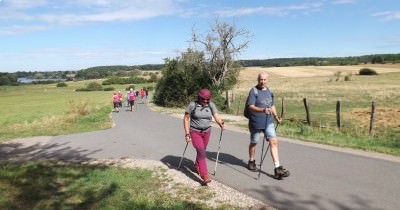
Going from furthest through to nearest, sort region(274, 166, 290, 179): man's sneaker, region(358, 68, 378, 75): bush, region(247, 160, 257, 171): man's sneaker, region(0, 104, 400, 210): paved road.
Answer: region(358, 68, 378, 75): bush < region(247, 160, 257, 171): man's sneaker < region(274, 166, 290, 179): man's sneaker < region(0, 104, 400, 210): paved road

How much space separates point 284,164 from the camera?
9805mm

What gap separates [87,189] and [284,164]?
4.32 meters

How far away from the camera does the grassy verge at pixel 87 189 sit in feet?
23.4

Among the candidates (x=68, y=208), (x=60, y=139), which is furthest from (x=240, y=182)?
(x=60, y=139)

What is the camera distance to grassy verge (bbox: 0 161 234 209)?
23.4ft

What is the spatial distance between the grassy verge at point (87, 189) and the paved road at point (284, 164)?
1265 mm

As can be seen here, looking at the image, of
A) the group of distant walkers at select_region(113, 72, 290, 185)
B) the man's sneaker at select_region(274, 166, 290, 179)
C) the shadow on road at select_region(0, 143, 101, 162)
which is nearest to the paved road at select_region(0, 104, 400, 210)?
the shadow on road at select_region(0, 143, 101, 162)

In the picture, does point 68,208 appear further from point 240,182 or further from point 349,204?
point 349,204

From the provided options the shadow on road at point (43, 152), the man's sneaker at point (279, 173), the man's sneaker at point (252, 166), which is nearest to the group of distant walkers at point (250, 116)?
the man's sneaker at point (279, 173)

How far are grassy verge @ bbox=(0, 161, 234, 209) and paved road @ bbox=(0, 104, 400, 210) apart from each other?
126cm

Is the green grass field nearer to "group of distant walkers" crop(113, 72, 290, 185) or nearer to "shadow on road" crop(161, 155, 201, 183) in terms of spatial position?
"shadow on road" crop(161, 155, 201, 183)

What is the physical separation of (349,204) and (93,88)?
102 metres

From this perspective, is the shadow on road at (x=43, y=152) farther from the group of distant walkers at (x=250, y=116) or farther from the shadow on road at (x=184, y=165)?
the group of distant walkers at (x=250, y=116)

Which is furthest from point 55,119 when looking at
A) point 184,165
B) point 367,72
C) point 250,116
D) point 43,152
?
point 367,72
